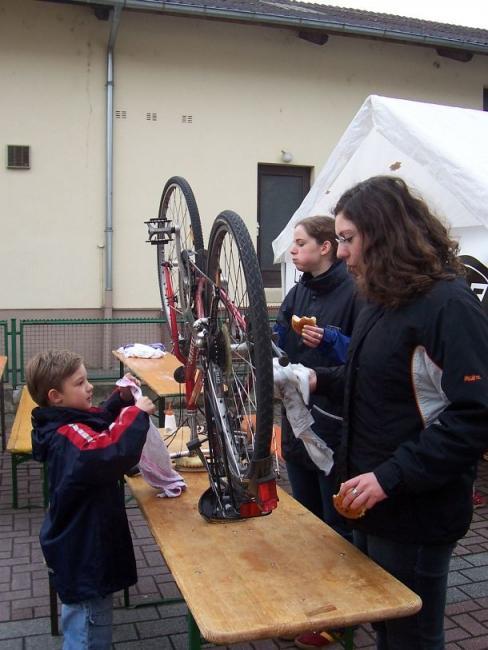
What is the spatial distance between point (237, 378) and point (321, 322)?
2.34 feet

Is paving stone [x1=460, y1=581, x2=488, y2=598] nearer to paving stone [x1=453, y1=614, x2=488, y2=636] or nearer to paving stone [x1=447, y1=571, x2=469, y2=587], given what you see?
paving stone [x1=447, y1=571, x2=469, y2=587]

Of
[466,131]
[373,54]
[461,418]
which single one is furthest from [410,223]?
[373,54]

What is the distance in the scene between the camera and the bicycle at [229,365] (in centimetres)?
206

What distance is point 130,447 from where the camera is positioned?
2238 mm

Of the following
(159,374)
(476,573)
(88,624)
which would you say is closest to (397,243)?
(88,624)

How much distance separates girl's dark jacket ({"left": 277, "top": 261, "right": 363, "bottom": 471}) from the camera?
2980 millimetres

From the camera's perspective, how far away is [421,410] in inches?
75.6

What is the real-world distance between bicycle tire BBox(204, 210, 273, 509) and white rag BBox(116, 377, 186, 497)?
25 centimetres

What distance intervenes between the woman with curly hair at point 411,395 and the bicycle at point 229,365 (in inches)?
10.8

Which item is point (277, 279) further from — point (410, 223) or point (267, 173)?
point (410, 223)

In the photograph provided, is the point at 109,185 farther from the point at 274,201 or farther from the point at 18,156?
the point at 274,201

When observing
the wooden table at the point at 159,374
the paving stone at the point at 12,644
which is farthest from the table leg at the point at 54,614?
the wooden table at the point at 159,374

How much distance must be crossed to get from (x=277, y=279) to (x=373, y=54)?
145 inches

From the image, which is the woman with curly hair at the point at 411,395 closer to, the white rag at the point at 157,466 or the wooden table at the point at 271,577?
the wooden table at the point at 271,577
